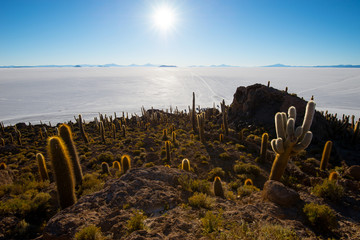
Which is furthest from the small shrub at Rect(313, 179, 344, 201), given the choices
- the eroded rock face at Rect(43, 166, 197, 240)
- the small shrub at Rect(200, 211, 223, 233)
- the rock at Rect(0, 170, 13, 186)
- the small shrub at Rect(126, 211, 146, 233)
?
the rock at Rect(0, 170, 13, 186)

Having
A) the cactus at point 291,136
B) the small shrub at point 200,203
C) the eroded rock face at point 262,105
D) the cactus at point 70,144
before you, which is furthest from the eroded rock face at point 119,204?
the eroded rock face at point 262,105

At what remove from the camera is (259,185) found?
37.1ft

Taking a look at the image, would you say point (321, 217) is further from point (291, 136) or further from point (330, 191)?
point (291, 136)

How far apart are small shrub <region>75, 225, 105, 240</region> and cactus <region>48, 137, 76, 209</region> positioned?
9.05 ft

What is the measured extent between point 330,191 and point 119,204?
716cm

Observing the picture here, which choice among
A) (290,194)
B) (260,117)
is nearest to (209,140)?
(260,117)

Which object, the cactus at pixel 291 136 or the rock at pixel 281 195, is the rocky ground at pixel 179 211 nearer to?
the rock at pixel 281 195

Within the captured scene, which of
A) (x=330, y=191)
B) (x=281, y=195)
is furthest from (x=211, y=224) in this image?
(x=330, y=191)

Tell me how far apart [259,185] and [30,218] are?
11.3m

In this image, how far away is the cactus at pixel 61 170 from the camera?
20.0 feet

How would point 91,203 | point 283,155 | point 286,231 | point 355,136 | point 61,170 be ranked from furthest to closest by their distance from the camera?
1. point 355,136
2. point 283,155
3. point 61,170
4. point 91,203
5. point 286,231

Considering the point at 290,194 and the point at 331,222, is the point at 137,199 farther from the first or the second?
the point at 331,222

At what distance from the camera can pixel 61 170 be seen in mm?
6238

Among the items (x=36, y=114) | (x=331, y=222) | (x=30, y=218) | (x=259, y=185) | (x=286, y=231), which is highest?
(x=286, y=231)
